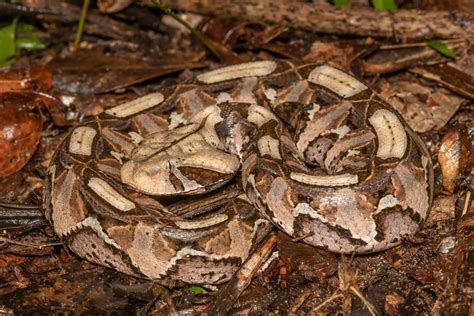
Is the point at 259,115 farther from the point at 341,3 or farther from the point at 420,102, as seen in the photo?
the point at 341,3

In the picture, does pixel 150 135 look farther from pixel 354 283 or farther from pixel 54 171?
pixel 354 283

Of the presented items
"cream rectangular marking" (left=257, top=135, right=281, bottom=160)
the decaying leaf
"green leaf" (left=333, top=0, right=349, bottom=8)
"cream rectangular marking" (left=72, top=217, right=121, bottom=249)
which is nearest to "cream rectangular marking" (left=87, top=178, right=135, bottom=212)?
"cream rectangular marking" (left=72, top=217, right=121, bottom=249)

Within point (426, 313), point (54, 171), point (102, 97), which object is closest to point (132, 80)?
point (102, 97)

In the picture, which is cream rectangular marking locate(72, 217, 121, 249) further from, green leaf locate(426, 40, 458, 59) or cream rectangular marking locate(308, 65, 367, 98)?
green leaf locate(426, 40, 458, 59)

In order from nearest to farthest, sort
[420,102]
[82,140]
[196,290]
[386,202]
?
[386,202] → [196,290] → [82,140] → [420,102]

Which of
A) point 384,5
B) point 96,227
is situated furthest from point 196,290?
point 384,5

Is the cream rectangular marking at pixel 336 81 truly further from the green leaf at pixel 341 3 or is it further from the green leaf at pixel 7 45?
the green leaf at pixel 7 45
